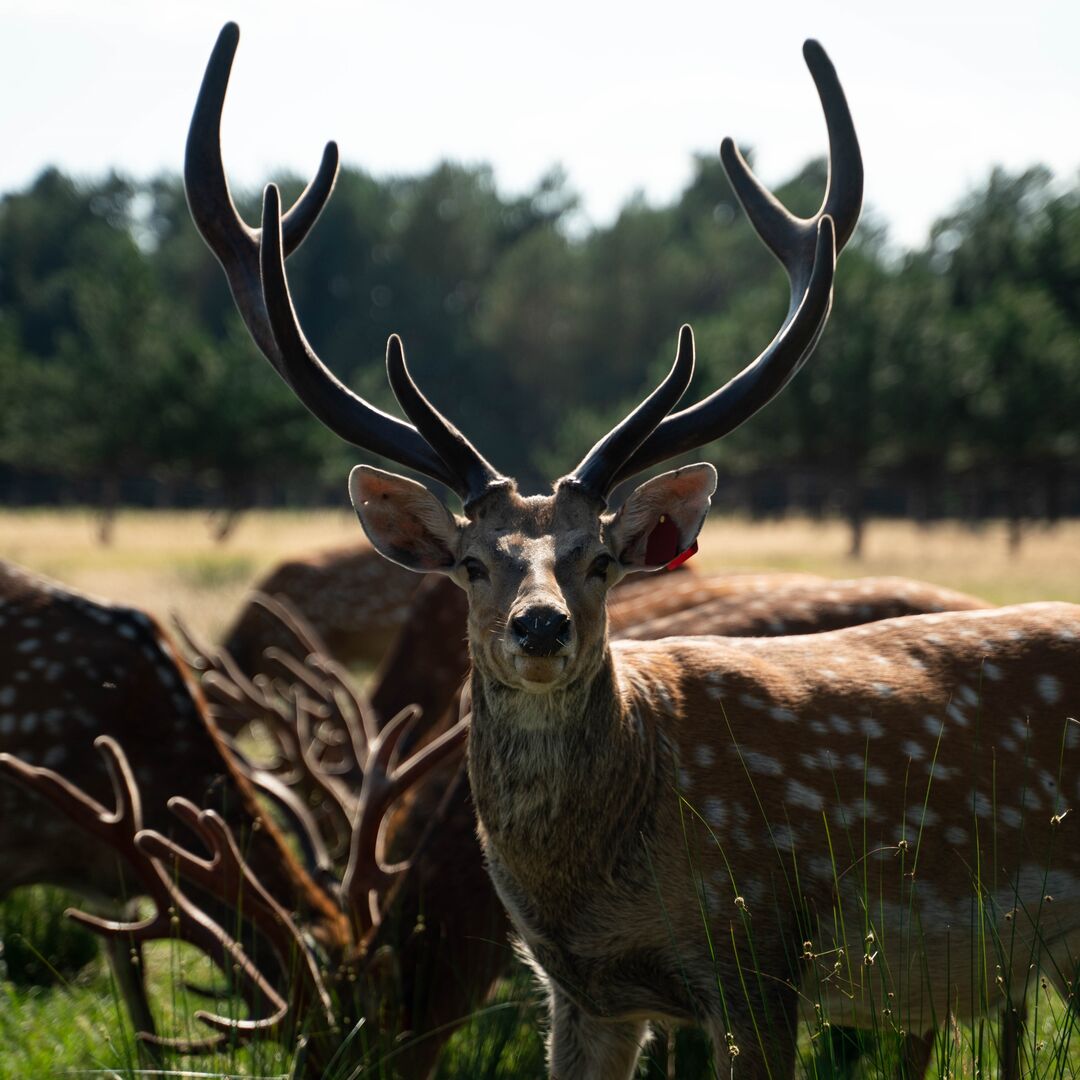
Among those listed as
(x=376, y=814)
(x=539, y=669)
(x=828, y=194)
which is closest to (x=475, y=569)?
(x=539, y=669)

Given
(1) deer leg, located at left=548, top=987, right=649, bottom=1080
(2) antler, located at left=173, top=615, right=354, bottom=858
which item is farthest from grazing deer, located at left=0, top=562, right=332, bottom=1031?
(1) deer leg, located at left=548, top=987, right=649, bottom=1080

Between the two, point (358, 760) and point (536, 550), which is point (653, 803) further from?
point (358, 760)

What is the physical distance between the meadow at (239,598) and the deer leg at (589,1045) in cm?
19

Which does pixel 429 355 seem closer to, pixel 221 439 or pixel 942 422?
pixel 221 439

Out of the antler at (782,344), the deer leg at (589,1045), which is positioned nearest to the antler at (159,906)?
the deer leg at (589,1045)

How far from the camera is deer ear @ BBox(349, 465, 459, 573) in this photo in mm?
2637

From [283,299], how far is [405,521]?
533mm

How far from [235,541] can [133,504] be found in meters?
14.9

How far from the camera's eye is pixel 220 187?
307cm

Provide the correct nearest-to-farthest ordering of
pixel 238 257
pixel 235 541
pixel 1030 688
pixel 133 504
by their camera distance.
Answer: pixel 1030 688
pixel 238 257
pixel 235 541
pixel 133 504

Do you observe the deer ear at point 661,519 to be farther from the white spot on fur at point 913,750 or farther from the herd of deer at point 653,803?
the white spot on fur at point 913,750

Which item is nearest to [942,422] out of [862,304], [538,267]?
[862,304]

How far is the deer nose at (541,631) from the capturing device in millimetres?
2162

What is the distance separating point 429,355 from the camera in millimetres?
46188
